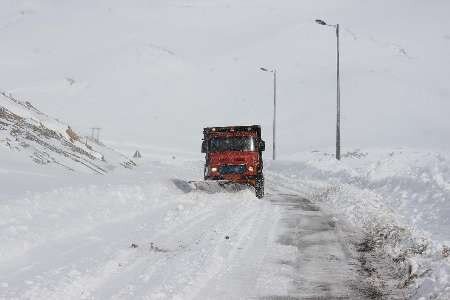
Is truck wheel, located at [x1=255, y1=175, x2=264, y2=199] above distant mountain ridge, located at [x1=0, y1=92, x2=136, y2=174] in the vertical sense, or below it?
below

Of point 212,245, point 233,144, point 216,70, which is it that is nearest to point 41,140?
point 233,144

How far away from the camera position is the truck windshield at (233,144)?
→ 69.4ft

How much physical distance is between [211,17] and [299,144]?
200 ft

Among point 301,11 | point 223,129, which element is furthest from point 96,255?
point 301,11

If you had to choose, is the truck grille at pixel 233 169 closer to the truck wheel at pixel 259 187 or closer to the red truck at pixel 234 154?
the red truck at pixel 234 154

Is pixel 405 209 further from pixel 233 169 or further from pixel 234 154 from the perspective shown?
pixel 234 154

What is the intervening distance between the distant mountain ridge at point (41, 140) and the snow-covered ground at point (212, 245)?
4.28 meters

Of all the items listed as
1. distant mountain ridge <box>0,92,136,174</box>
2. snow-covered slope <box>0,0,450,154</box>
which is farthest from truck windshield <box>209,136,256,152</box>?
snow-covered slope <box>0,0,450,154</box>

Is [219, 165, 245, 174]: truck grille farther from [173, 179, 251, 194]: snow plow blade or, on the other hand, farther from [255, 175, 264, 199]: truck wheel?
[173, 179, 251, 194]: snow plow blade

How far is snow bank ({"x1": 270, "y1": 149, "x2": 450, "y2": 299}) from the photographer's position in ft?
25.4

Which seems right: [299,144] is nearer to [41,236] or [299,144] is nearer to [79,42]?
[79,42]

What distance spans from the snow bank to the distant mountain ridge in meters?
9.16

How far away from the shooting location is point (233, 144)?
69.5 feet

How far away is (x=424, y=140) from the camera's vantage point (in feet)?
211
